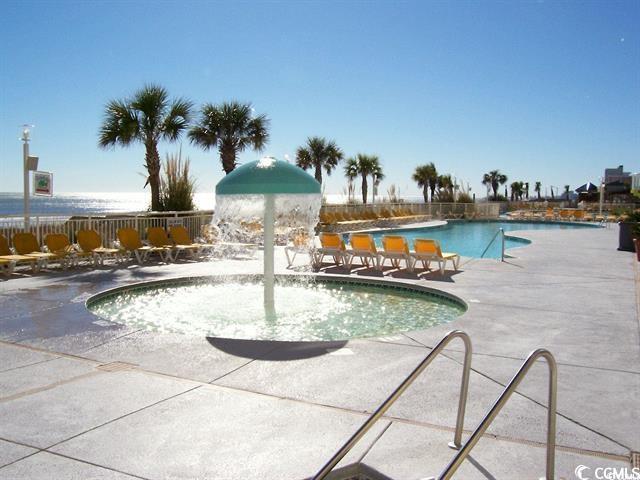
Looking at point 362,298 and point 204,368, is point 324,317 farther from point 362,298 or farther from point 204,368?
point 204,368

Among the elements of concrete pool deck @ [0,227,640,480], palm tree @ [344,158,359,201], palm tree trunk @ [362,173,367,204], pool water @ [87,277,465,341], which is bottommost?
pool water @ [87,277,465,341]

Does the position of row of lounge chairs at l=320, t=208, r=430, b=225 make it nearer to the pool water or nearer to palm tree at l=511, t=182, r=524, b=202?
the pool water

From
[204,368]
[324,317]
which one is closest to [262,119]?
[324,317]

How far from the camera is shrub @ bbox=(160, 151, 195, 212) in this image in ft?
53.3

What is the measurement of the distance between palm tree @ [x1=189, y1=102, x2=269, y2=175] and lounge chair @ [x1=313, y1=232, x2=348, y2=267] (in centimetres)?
1128

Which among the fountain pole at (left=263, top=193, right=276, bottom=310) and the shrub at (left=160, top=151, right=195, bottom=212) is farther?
the shrub at (left=160, top=151, right=195, bottom=212)

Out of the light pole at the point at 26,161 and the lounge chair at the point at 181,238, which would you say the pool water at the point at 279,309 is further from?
the light pole at the point at 26,161

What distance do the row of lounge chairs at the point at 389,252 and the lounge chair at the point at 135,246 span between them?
12.3 ft

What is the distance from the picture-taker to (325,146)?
111ft

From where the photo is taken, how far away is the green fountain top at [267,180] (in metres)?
7.22

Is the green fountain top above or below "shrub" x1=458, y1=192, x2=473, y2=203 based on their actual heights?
below

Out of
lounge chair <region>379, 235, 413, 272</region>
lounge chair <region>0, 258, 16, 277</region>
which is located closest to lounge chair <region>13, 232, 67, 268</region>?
lounge chair <region>0, 258, 16, 277</region>

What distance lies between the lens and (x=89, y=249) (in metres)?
11.7

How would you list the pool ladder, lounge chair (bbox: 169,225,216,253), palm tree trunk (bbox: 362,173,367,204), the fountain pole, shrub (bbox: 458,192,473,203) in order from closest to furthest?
1. the pool ladder
2. the fountain pole
3. lounge chair (bbox: 169,225,216,253)
4. shrub (bbox: 458,192,473,203)
5. palm tree trunk (bbox: 362,173,367,204)
